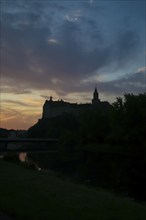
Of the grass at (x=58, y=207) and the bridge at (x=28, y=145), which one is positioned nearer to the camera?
the grass at (x=58, y=207)

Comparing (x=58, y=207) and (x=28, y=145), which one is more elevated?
(x=28, y=145)

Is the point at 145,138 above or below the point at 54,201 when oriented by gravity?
above

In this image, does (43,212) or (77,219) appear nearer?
(77,219)

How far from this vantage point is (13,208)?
12.5 m

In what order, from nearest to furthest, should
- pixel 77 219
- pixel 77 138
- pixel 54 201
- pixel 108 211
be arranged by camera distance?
→ pixel 77 219, pixel 108 211, pixel 54 201, pixel 77 138

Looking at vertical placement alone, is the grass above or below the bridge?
below

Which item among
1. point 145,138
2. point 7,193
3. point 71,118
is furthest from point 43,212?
point 71,118

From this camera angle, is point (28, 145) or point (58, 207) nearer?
point (58, 207)

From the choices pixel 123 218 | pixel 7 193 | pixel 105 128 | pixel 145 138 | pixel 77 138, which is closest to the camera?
pixel 123 218

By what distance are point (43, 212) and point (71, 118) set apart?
14966 centimetres

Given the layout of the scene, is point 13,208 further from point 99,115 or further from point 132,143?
point 99,115

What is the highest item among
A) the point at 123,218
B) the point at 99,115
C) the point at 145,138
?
the point at 99,115

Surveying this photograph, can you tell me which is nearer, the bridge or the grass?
the grass

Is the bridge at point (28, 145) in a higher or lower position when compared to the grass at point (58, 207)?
higher
